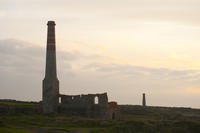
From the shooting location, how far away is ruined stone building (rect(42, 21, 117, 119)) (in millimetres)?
52688

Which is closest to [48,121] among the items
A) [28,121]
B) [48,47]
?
[28,121]

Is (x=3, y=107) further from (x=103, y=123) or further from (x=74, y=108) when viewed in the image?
(x=103, y=123)

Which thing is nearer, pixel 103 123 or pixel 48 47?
pixel 103 123

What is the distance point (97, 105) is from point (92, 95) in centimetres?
135

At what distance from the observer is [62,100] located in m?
56.3

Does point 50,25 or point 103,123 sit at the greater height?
point 50,25

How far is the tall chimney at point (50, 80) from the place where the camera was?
55344mm

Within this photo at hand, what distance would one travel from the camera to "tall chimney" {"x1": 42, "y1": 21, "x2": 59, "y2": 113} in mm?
55344

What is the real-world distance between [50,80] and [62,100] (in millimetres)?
2719

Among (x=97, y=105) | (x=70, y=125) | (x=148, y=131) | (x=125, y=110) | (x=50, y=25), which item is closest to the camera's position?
(x=148, y=131)

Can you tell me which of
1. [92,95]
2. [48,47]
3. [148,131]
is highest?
[48,47]

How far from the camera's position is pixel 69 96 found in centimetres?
5569

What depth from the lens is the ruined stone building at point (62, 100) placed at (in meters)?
52.7

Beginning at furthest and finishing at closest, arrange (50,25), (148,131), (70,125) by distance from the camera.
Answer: (50,25)
(70,125)
(148,131)
